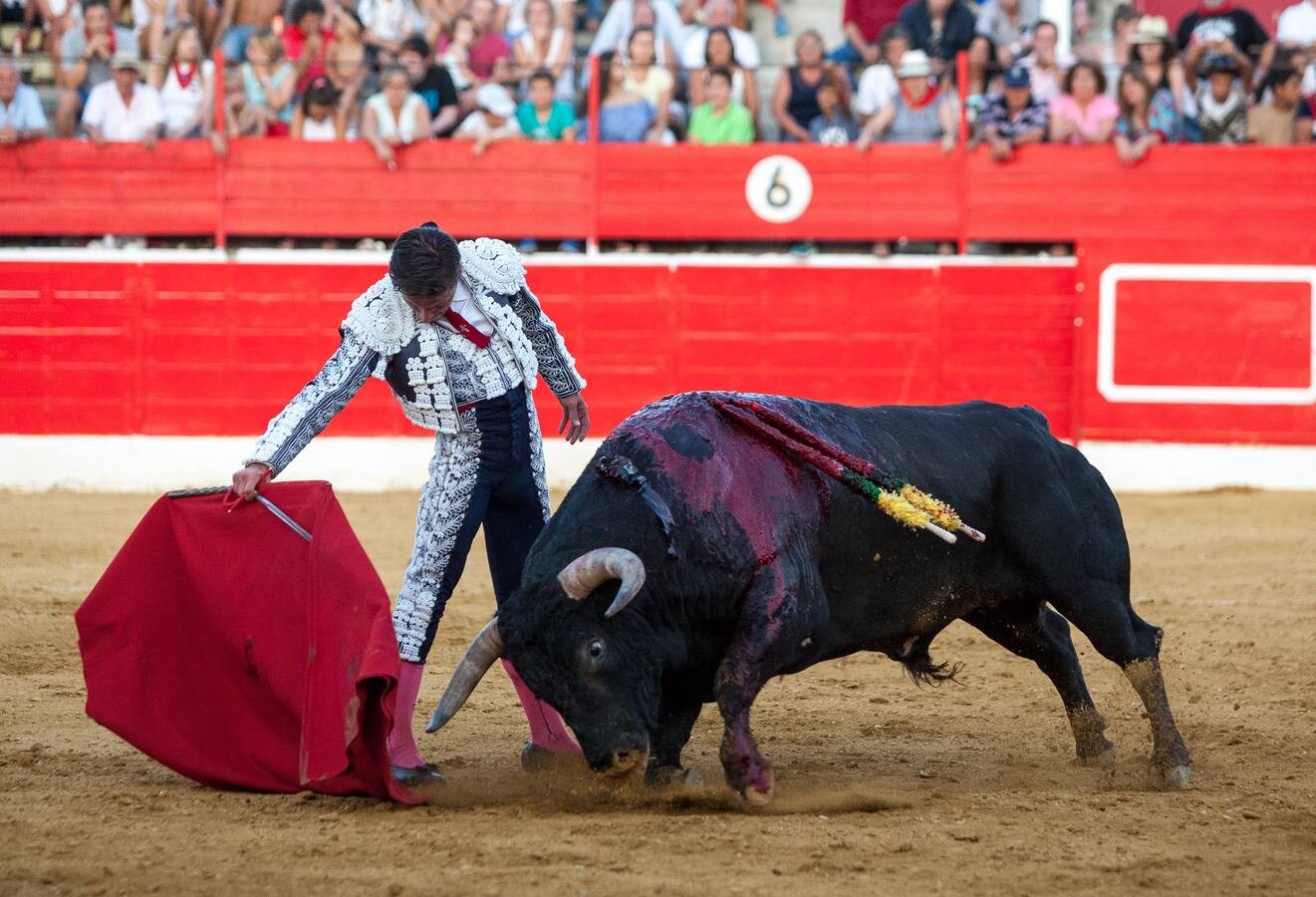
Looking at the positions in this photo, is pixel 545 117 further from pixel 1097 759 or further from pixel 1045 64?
pixel 1097 759

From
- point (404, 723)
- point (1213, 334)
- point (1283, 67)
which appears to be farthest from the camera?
point (1213, 334)

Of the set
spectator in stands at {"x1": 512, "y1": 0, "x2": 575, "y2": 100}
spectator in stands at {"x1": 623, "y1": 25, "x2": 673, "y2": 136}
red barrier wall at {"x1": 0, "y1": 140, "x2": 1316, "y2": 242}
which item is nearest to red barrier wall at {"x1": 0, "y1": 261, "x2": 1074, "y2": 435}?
red barrier wall at {"x1": 0, "y1": 140, "x2": 1316, "y2": 242}

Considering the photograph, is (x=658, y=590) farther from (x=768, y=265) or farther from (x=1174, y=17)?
(x=1174, y=17)

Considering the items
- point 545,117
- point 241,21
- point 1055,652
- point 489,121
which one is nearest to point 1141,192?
point 545,117

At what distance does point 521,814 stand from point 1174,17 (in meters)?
9.83

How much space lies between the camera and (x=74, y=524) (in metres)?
8.23

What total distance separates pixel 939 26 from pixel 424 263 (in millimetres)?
7158

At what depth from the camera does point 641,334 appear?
32.3ft

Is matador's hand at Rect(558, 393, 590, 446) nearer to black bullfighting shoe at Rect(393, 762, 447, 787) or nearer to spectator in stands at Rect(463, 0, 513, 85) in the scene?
black bullfighting shoe at Rect(393, 762, 447, 787)

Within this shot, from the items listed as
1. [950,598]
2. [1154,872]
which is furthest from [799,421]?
[1154,872]

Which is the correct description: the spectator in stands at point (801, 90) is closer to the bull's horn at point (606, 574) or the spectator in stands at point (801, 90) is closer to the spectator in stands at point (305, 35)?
the spectator in stands at point (305, 35)

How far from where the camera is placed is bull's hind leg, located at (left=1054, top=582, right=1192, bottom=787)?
12.8ft

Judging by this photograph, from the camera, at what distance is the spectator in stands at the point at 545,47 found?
1001cm

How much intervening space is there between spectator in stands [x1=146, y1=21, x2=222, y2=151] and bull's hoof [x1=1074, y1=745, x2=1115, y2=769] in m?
7.12
